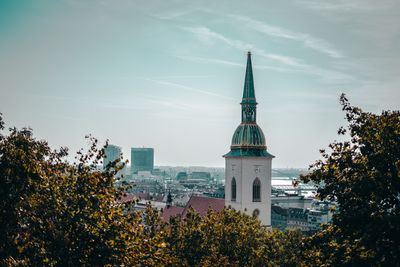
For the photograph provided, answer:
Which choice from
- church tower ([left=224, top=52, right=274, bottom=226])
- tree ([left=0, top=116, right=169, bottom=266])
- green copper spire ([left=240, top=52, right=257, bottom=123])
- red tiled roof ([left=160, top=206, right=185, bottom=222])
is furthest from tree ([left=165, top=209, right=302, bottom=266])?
red tiled roof ([left=160, top=206, right=185, bottom=222])

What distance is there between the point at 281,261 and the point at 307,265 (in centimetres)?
2582

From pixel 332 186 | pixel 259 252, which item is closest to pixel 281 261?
pixel 259 252

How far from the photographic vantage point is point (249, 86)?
83.9 metres

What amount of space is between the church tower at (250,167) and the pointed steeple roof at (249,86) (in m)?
0.56

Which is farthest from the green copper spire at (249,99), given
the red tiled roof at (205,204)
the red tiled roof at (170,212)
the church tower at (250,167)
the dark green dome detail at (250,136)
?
the red tiled roof at (170,212)

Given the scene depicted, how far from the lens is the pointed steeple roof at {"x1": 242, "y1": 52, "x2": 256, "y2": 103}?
82.9m

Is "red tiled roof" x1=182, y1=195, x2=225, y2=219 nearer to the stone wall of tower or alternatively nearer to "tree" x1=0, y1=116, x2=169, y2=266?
the stone wall of tower

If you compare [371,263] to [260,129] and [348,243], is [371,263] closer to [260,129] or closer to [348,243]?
[348,243]

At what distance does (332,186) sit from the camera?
83.1 feet

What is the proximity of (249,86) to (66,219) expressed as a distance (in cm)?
6140

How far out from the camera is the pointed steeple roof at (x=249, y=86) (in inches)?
3263

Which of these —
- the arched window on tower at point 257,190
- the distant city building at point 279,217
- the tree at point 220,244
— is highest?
the arched window on tower at point 257,190

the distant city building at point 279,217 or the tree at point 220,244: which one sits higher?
the tree at point 220,244

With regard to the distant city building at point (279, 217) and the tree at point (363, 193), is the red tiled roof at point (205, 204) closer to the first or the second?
the tree at point (363, 193)
